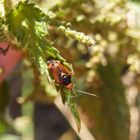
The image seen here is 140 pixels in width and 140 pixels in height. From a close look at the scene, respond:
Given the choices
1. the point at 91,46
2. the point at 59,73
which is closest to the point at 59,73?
the point at 59,73

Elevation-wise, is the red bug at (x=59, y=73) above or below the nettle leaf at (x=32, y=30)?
below

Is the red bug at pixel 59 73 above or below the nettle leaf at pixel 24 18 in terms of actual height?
below

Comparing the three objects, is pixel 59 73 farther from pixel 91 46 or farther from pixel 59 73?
pixel 91 46

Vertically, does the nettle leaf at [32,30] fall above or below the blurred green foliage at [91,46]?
above

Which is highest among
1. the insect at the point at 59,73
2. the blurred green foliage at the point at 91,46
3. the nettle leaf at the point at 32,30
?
the nettle leaf at the point at 32,30

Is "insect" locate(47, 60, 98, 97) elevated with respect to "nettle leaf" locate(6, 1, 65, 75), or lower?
lower

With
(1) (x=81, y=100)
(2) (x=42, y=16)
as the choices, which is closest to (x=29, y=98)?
(1) (x=81, y=100)

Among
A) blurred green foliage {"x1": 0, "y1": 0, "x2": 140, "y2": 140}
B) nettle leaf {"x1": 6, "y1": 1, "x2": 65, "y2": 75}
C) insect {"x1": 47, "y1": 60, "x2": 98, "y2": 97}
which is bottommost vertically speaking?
blurred green foliage {"x1": 0, "y1": 0, "x2": 140, "y2": 140}

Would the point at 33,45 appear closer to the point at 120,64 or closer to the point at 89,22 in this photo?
the point at 89,22
